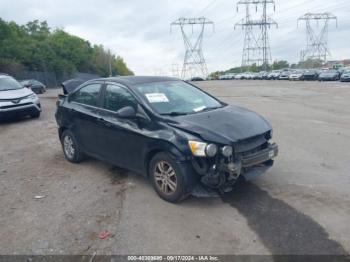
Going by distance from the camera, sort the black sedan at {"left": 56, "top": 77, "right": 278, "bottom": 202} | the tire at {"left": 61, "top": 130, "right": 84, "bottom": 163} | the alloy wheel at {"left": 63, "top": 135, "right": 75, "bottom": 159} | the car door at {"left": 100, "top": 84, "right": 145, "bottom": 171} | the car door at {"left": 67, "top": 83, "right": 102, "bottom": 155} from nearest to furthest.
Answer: the black sedan at {"left": 56, "top": 77, "right": 278, "bottom": 202} < the car door at {"left": 100, "top": 84, "right": 145, "bottom": 171} < the car door at {"left": 67, "top": 83, "right": 102, "bottom": 155} < the tire at {"left": 61, "top": 130, "right": 84, "bottom": 163} < the alloy wheel at {"left": 63, "top": 135, "right": 75, "bottom": 159}

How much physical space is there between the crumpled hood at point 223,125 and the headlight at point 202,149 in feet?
0.26

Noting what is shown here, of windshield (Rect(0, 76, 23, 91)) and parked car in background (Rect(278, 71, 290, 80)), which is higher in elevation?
windshield (Rect(0, 76, 23, 91))

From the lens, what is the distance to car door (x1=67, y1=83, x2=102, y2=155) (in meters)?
A: 5.75

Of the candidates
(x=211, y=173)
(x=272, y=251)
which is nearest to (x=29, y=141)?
(x=211, y=173)

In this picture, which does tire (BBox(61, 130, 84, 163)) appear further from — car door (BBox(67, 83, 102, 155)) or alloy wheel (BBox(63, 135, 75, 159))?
car door (BBox(67, 83, 102, 155))

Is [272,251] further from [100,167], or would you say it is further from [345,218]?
[100,167]

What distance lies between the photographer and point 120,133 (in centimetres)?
518

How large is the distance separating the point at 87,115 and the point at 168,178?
6.88ft

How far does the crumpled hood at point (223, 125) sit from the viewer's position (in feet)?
14.2

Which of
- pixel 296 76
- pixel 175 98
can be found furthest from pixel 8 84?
pixel 296 76

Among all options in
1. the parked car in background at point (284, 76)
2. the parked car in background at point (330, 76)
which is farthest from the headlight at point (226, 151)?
the parked car in background at point (284, 76)

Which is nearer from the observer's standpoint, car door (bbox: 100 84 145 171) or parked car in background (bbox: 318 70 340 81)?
car door (bbox: 100 84 145 171)

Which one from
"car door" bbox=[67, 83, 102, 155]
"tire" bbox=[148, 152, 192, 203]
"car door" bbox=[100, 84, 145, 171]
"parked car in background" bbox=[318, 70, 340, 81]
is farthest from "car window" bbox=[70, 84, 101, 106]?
"parked car in background" bbox=[318, 70, 340, 81]

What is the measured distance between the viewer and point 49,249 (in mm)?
3635
